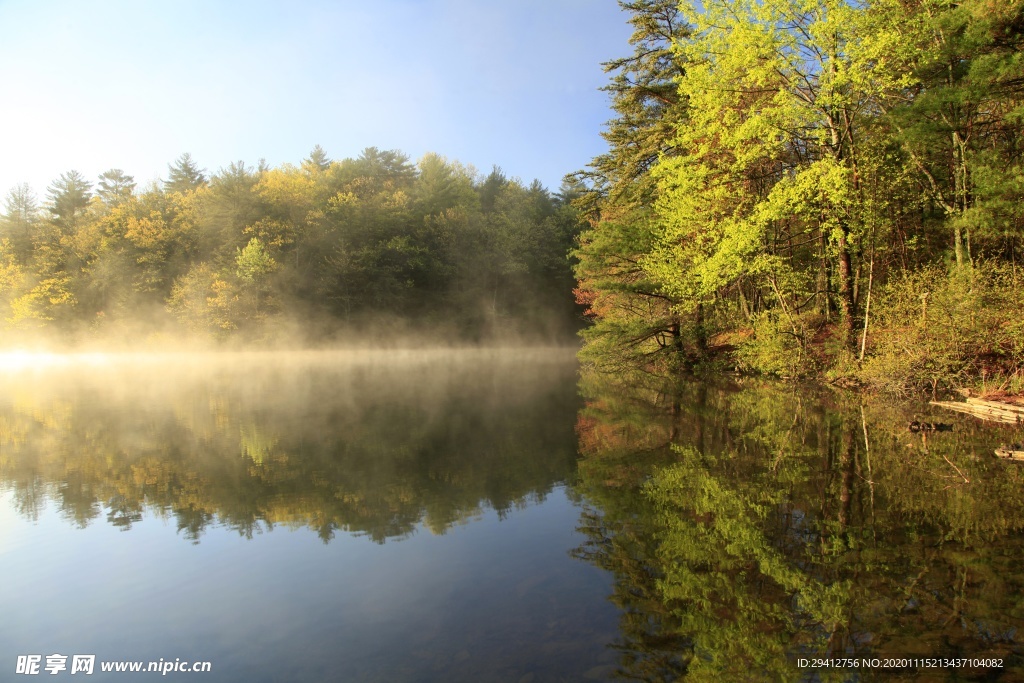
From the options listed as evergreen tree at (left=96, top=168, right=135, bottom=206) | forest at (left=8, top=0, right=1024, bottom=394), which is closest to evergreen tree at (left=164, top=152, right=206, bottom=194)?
evergreen tree at (left=96, top=168, right=135, bottom=206)

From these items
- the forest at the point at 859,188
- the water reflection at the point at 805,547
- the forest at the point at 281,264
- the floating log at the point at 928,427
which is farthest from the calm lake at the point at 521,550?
the forest at the point at 281,264

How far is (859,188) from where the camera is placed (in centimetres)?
1842

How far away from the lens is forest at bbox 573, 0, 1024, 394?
15445 mm

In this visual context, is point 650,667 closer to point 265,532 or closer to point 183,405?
point 265,532

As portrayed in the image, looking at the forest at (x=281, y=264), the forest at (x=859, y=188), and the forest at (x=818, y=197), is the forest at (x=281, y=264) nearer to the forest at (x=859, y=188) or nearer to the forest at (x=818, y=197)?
the forest at (x=818, y=197)

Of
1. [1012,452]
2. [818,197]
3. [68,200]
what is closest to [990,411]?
→ [1012,452]

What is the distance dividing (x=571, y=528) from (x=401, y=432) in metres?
7.31

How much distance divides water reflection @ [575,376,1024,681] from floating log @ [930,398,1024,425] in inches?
64.4

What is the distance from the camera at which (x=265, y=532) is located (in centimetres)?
737

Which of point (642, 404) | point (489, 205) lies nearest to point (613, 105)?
point (642, 404)

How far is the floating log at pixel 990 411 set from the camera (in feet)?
41.7

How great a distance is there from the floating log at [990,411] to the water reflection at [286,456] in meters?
9.49

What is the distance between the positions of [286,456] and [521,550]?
6.38m

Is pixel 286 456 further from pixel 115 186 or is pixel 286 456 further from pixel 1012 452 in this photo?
pixel 115 186
